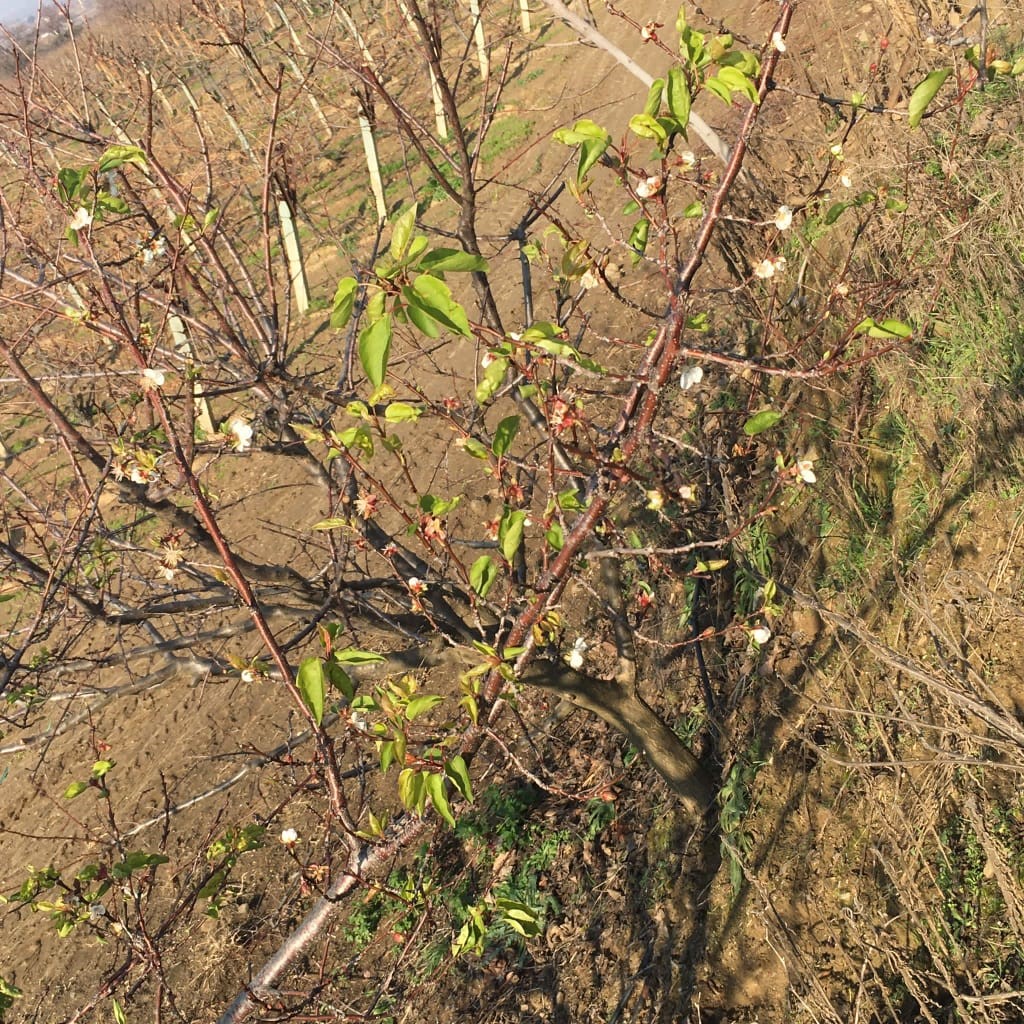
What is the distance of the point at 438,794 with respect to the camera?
1.42 m

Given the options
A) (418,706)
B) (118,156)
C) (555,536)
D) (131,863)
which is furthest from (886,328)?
(131,863)

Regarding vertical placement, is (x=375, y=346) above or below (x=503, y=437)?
above

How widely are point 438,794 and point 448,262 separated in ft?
3.00

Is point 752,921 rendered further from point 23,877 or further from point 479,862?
point 23,877

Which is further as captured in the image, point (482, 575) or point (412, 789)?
point (482, 575)

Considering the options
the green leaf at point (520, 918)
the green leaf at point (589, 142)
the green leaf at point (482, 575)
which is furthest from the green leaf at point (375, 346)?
the green leaf at point (520, 918)

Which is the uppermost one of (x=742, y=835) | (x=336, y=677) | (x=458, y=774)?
(x=336, y=677)

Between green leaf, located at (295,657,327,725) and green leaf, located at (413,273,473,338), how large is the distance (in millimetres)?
620

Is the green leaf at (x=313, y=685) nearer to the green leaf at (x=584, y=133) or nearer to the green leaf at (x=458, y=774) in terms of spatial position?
the green leaf at (x=458, y=774)

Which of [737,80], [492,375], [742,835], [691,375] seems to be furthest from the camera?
[742,835]

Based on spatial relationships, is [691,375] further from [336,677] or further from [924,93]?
[336,677]

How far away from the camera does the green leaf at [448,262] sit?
1.12 m

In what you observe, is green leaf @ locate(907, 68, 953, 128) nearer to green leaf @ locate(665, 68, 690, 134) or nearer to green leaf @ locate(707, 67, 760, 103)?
green leaf @ locate(707, 67, 760, 103)

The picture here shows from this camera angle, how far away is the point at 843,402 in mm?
4090
